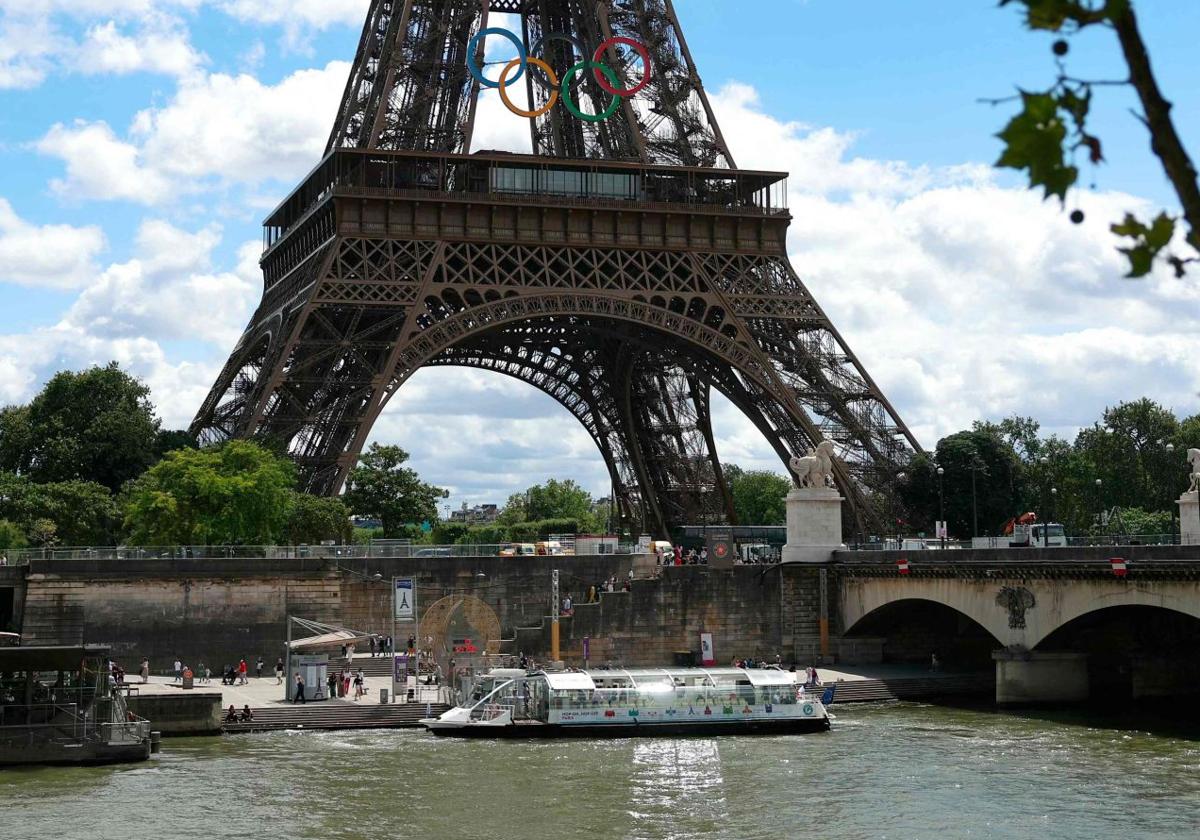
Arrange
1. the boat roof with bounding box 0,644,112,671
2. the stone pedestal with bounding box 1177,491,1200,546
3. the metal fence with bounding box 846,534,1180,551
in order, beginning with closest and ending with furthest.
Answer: the boat roof with bounding box 0,644,112,671, the stone pedestal with bounding box 1177,491,1200,546, the metal fence with bounding box 846,534,1180,551

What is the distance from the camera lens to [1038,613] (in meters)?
54.5

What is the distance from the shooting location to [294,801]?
37.4m

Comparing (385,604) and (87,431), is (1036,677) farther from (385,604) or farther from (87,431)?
(87,431)

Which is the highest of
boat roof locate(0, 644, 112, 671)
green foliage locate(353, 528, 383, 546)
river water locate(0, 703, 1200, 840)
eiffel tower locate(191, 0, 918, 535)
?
eiffel tower locate(191, 0, 918, 535)

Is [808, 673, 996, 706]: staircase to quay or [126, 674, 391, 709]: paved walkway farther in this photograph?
[808, 673, 996, 706]: staircase to quay

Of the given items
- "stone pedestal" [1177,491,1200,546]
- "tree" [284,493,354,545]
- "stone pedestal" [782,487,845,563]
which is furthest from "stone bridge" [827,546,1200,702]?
"tree" [284,493,354,545]

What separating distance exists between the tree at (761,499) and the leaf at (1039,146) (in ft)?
533

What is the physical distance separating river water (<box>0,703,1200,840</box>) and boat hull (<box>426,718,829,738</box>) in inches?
36.1

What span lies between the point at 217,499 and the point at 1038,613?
33854 mm

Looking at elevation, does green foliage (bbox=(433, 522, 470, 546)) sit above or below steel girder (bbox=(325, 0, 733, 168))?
below

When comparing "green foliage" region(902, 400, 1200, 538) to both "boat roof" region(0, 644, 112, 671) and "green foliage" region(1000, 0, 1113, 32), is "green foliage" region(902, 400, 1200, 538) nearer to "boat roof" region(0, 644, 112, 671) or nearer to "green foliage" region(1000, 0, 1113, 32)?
"boat roof" region(0, 644, 112, 671)

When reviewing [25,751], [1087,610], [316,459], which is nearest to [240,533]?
[316,459]

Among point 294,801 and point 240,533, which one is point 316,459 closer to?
point 240,533

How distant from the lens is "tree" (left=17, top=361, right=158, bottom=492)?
280ft
